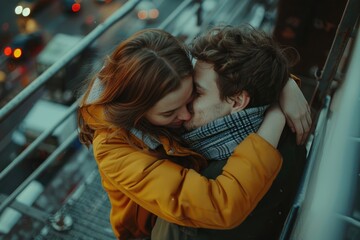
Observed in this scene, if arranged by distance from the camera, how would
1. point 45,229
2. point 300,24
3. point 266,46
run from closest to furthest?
point 266,46 → point 45,229 → point 300,24

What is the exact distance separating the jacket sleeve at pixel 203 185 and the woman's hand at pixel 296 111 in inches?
6.7

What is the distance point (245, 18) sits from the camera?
449 centimetres

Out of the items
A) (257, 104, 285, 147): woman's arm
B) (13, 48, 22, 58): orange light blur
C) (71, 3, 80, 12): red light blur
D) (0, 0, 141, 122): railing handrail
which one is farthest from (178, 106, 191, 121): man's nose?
(71, 3, 80, 12): red light blur

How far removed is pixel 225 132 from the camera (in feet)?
4.67

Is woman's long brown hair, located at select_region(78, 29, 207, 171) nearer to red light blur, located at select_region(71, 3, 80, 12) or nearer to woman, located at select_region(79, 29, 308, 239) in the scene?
woman, located at select_region(79, 29, 308, 239)

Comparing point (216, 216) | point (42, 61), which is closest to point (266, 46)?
point (216, 216)

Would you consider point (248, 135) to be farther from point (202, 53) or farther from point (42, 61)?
point (42, 61)

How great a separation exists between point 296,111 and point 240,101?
0.23 meters

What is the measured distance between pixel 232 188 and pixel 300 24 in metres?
2.15

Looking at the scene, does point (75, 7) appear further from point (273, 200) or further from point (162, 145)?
point (273, 200)

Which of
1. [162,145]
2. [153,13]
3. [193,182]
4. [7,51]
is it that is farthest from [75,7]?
[193,182]

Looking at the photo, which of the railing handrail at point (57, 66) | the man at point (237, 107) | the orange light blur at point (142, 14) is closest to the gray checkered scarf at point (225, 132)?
the man at point (237, 107)

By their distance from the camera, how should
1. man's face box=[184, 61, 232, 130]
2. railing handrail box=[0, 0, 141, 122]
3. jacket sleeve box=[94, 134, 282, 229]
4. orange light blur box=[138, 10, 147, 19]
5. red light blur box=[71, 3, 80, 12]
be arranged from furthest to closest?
red light blur box=[71, 3, 80, 12], orange light blur box=[138, 10, 147, 19], railing handrail box=[0, 0, 141, 122], man's face box=[184, 61, 232, 130], jacket sleeve box=[94, 134, 282, 229]

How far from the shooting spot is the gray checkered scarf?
140 centimetres
